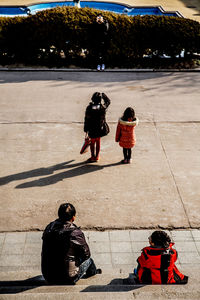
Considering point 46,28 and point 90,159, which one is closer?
point 90,159

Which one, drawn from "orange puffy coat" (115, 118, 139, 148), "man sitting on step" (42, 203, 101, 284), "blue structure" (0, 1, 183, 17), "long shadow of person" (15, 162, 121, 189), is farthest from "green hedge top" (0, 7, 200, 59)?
"man sitting on step" (42, 203, 101, 284)

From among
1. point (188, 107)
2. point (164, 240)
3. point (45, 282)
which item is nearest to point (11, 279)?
point (45, 282)

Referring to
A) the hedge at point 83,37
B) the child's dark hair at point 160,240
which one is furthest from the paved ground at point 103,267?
the hedge at point 83,37

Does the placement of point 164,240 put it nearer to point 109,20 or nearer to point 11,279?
point 11,279

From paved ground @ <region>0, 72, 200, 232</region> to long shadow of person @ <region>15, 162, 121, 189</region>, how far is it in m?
0.02

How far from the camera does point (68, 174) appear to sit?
7445 millimetres

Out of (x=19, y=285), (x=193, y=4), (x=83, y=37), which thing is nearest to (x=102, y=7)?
(x=193, y=4)

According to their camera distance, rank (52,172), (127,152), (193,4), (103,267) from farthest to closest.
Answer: (193,4), (127,152), (52,172), (103,267)

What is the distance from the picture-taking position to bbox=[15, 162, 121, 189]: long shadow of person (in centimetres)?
709

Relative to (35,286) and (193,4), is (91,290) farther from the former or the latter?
(193,4)

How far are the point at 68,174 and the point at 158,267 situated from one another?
373 cm

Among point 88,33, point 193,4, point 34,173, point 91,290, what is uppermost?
point 193,4

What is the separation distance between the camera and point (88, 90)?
11781 mm

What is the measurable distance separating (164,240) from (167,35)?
11.3 metres
